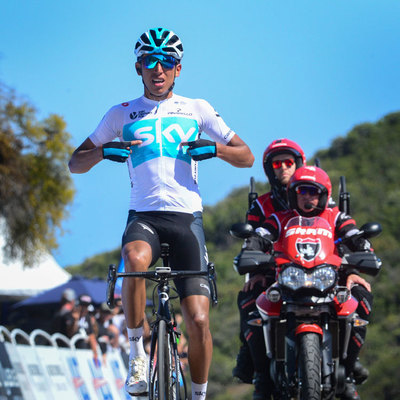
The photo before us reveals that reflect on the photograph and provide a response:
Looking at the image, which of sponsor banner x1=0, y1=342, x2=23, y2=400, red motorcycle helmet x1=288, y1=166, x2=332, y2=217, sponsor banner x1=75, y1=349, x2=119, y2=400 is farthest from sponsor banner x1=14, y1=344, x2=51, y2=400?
red motorcycle helmet x1=288, y1=166, x2=332, y2=217

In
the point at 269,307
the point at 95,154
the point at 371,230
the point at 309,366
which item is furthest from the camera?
the point at 371,230

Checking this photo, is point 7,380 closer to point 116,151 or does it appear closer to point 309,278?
point 309,278

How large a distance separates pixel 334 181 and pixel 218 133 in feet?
176

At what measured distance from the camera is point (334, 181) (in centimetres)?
5953

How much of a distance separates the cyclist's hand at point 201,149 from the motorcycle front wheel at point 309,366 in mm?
1708

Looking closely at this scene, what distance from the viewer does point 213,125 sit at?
22.0 feet

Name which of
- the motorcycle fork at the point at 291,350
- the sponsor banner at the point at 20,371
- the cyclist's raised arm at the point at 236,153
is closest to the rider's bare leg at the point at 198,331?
the motorcycle fork at the point at 291,350

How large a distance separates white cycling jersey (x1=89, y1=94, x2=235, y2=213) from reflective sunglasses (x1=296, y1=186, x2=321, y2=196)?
118cm

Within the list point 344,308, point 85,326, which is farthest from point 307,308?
point 85,326

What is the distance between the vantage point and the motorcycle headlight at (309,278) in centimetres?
687

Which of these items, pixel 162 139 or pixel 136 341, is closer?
pixel 136 341

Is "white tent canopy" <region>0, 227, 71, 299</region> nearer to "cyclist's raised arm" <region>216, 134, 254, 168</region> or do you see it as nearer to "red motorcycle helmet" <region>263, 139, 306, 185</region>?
"red motorcycle helmet" <region>263, 139, 306, 185</region>

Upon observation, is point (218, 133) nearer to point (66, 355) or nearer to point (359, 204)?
point (66, 355)

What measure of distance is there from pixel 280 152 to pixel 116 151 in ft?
9.86
